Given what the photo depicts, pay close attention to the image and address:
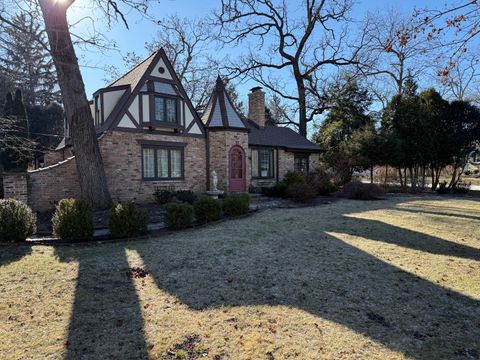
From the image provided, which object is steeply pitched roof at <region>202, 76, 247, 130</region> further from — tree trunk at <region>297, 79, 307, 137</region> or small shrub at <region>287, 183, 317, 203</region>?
tree trunk at <region>297, 79, 307, 137</region>

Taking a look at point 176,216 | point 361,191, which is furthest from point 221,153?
point 176,216

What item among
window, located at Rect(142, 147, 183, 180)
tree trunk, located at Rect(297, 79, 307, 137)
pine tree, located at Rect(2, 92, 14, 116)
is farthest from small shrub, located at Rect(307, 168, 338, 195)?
pine tree, located at Rect(2, 92, 14, 116)

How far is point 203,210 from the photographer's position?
9.57 metres

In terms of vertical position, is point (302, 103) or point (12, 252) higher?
point (302, 103)

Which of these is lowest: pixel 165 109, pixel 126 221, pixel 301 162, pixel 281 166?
pixel 126 221

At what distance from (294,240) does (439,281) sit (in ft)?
9.74

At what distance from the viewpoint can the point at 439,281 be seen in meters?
4.98

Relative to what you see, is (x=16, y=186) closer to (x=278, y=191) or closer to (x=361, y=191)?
(x=278, y=191)

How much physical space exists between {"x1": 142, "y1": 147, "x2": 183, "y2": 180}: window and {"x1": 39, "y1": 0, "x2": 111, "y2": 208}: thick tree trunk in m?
3.56

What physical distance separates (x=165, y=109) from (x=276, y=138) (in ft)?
28.2

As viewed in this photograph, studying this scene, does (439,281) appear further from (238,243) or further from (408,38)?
(408,38)

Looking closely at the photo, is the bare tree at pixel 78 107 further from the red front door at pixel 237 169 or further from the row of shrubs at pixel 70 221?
the red front door at pixel 237 169

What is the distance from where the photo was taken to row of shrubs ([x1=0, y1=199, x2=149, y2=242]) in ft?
23.5

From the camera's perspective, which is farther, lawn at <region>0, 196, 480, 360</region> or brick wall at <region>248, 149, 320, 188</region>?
brick wall at <region>248, 149, 320, 188</region>
